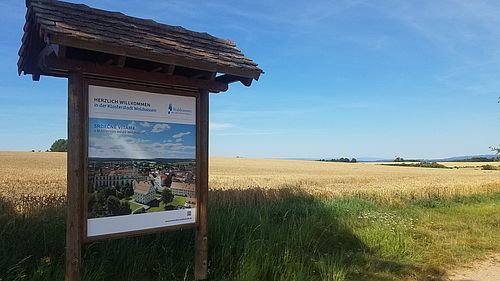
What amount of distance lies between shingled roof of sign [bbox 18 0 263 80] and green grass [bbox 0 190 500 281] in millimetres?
2413

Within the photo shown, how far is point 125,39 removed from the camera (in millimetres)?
4816

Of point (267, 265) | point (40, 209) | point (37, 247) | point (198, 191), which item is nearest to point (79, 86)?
point (198, 191)

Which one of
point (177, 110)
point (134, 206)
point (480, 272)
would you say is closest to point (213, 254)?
point (134, 206)

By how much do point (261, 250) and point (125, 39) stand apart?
10.8ft

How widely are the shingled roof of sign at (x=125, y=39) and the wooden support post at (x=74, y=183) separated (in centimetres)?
48

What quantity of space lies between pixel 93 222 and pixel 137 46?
1981 millimetres

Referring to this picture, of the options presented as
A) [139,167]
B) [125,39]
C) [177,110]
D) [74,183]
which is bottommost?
[74,183]

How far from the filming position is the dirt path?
22.2 ft

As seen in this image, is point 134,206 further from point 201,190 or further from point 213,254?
point 213,254

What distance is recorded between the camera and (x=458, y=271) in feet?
23.6

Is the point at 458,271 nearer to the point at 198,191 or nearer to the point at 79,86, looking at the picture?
the point at 198,191

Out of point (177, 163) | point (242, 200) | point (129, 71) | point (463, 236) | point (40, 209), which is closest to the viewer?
point (129, 71)

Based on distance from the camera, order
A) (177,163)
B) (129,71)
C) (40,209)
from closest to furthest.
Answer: (129,71)
(177,163)
(40,209)

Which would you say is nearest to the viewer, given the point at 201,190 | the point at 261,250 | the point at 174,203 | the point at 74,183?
the point at 74,183
